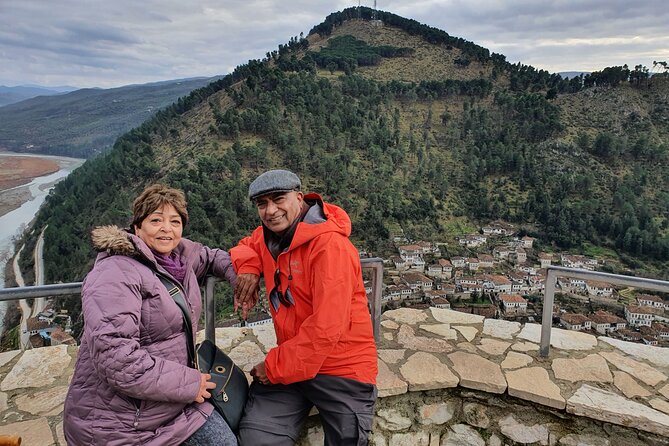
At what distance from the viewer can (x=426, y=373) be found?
221 centimetres

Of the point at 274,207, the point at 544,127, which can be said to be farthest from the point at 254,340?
the point at 544,127

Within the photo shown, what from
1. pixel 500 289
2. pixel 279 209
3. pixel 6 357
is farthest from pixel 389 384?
pixel 500 289

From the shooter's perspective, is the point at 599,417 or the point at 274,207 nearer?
the point at 274,207

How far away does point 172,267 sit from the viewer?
1584 mm

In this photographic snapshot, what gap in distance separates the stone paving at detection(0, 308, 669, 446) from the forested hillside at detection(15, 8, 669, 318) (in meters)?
27.2

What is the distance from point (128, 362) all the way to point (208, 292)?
0.68 m

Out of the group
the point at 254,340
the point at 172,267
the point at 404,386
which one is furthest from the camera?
the point at 254,340

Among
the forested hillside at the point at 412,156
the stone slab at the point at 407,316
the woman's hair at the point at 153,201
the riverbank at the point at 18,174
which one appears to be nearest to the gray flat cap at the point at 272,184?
the woman's hair at the point at 153,201

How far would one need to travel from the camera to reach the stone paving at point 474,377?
1944mm

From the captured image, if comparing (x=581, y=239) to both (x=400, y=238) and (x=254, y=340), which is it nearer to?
(x=400, y=238)

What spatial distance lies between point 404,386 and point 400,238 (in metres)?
32.1

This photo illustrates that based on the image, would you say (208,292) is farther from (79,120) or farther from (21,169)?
(79,120)

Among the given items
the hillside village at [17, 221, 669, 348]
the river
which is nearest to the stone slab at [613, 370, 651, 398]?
the hillside village at [17, 221, 669, 348]

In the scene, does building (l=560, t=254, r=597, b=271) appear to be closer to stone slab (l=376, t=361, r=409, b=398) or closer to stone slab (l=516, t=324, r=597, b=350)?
stone slab (l=516, t=324, r=597, b=350)
